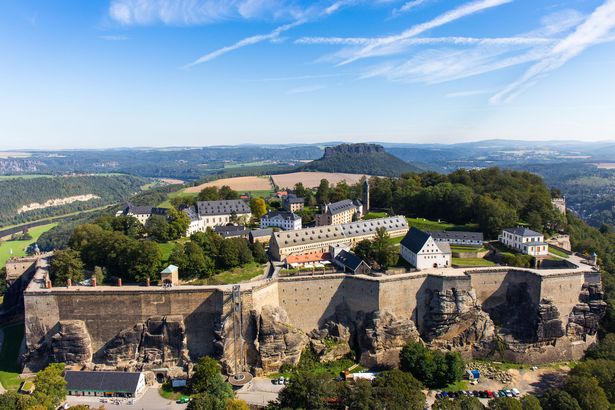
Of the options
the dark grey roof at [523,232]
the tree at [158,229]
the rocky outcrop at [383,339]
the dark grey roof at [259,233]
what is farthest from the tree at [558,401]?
the tree at [158,229]

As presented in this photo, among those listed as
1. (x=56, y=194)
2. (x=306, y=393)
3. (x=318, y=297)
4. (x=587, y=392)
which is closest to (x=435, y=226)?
(x=318, y=297)

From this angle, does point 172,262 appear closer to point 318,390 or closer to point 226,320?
point 226,320

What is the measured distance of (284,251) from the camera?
44531 mm

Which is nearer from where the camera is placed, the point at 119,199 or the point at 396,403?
the point at 396,403

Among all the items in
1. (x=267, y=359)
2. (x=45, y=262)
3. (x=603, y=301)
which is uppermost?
(x=45, y=262)

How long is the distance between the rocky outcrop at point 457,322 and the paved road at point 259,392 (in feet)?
48.4

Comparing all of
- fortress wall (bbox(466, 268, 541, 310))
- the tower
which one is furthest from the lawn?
the tower

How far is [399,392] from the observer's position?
27.5 metres

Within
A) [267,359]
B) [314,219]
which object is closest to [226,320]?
[267,359]

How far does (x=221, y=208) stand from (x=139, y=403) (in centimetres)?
3288

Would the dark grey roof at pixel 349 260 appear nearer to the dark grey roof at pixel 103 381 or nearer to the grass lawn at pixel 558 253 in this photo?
the dark grey roof at pixel 103 381

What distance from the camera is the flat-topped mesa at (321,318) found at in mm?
Result: 34625

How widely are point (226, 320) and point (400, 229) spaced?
86.2 ft

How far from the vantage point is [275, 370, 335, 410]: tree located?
27.6 m
